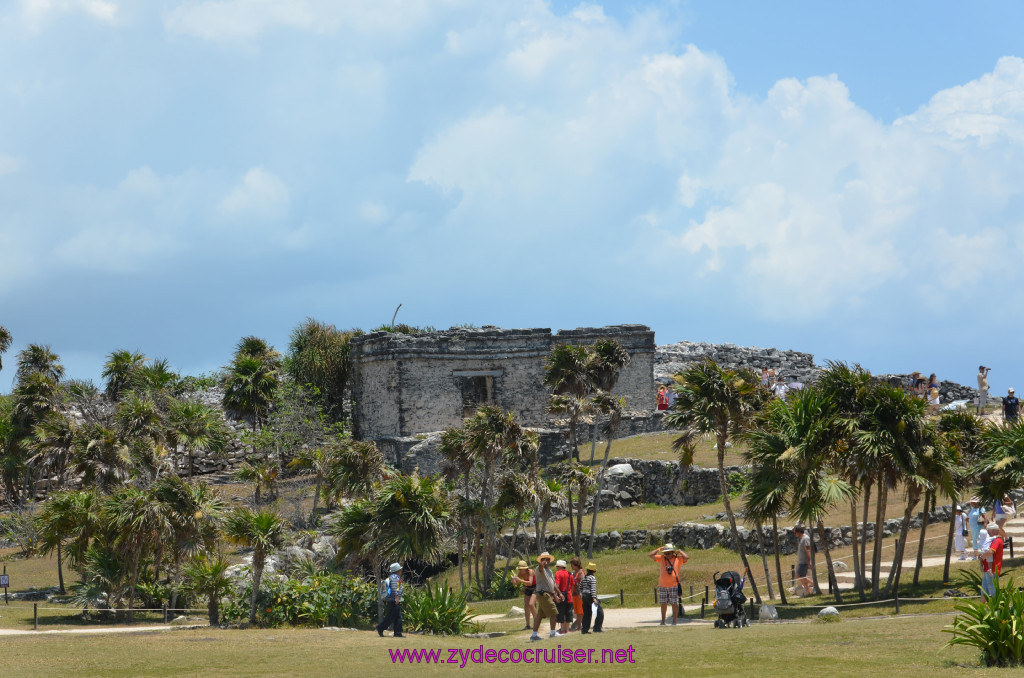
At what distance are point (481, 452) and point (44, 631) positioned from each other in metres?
11.2

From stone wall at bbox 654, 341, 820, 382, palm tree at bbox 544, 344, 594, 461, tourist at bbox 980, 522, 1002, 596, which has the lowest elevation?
tourist at bbox 980, 522, 1002, 596

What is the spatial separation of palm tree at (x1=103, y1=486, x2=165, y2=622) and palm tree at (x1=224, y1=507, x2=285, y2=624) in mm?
2576

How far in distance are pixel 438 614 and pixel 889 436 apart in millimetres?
8535

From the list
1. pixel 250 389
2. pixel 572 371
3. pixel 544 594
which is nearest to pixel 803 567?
pixel 544 594

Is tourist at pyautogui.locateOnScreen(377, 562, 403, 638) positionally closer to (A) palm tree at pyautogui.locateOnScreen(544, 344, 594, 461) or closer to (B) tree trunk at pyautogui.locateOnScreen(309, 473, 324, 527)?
(A) palm tree at pyautogui.locateOnScreen(544, 344, 594, 461)

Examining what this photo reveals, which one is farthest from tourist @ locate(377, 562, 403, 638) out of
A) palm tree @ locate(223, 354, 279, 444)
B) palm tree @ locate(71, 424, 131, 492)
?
palm tree @ locate(223, 354, 279, 444)

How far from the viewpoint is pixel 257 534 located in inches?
791

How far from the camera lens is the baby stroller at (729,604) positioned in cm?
1579

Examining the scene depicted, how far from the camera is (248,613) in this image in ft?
67.7


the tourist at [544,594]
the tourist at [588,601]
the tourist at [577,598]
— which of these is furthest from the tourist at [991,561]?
the tourist at [544,594]

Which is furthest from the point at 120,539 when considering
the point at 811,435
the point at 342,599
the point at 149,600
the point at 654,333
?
the point at 654,333

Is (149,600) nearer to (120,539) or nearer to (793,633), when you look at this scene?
(120,539)

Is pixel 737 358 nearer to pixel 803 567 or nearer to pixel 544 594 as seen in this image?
pixel 803 567

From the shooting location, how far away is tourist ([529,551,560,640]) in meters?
16.0
